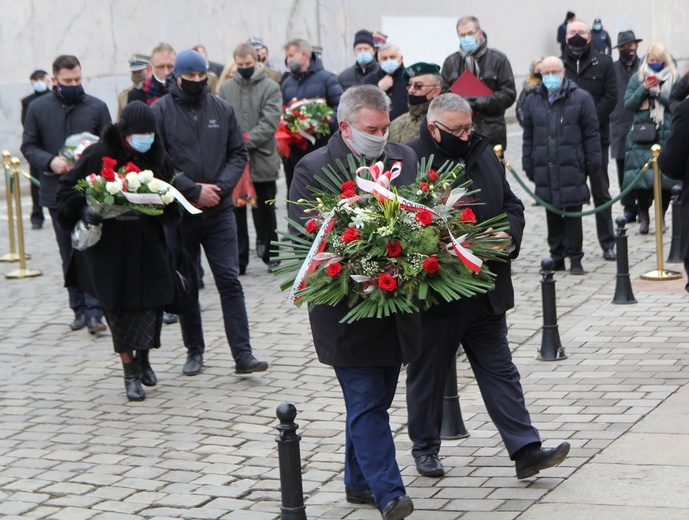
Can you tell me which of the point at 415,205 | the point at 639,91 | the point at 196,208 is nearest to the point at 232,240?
the point at 196,208

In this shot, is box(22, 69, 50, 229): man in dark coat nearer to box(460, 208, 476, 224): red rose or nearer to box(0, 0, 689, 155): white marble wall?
box(0, 0, 689, 155): white marble wall

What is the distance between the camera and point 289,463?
552 cm

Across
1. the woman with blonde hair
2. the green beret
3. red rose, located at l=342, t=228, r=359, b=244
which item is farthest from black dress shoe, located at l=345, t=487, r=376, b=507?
the woman with blonde hair

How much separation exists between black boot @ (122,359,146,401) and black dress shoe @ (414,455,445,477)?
258 centimetres

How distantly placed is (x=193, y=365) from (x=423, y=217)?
396 cm

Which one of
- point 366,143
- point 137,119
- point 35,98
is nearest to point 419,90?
point 137,119

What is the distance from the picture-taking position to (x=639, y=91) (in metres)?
13.2

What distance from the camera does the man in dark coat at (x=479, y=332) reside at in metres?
6.28

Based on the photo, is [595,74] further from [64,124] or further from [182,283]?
[182,283]

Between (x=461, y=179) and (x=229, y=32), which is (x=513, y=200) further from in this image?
(x=229, y=32)

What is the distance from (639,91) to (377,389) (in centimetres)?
828

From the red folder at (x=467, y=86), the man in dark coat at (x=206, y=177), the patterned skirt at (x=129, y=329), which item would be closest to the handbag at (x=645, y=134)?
the red folder at (x=467, y=86)

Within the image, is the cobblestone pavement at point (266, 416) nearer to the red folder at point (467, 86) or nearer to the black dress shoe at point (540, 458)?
the black dress shoe at point (540, 458)

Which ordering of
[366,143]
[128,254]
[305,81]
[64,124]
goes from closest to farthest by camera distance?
[366,143] < [128,254] < [64,124] < [305,81]
